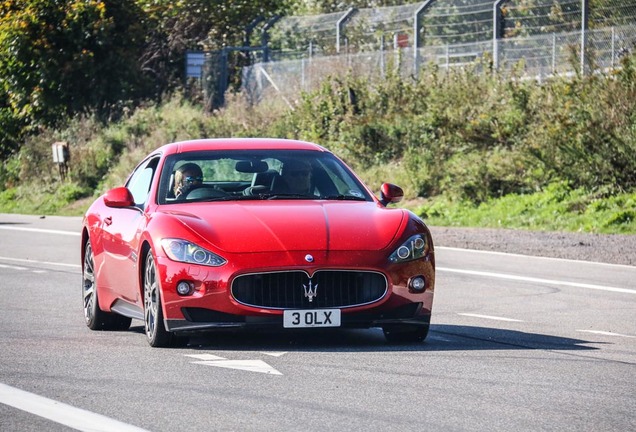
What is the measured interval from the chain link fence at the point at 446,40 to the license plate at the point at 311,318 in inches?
647

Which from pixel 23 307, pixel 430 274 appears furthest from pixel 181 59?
pixel 430 274

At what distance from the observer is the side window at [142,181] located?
428 inches

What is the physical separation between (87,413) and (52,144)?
3203 cm

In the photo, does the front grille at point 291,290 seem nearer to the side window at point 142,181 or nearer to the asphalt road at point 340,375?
the asphalt road at point 340,375

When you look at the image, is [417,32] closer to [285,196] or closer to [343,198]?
[343,198]

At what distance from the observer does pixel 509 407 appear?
7.15 meters

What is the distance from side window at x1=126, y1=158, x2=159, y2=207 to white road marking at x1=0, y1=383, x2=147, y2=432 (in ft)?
10.7

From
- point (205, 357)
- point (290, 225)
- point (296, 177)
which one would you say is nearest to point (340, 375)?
point (205, 357)

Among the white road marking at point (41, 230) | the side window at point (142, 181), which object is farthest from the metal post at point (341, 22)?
the side window at point (142, 181)

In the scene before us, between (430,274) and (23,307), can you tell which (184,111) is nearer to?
(23,307)

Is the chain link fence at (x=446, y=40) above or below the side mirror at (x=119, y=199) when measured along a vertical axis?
above

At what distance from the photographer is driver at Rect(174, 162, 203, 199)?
1044 centimetres

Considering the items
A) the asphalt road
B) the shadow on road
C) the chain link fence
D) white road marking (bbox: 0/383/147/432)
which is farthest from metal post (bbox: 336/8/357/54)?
white road marking (bbox: 0/383/147/432)

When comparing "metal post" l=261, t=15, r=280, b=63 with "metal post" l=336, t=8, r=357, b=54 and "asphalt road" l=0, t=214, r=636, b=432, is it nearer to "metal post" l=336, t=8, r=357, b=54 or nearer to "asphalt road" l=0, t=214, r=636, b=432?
"metal post" l=336, t=8, r=357, b=54
